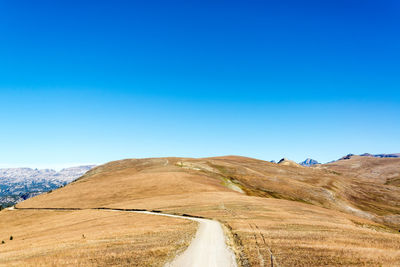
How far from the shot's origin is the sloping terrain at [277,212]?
23359 millimetres

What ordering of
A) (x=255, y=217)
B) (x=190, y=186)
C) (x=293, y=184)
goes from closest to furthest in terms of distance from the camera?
(x=255, y=217)
(x=190, y=186)
(x=293, y=184)

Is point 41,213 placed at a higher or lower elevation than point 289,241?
lower

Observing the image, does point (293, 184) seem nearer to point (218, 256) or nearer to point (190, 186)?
point (190, 186)

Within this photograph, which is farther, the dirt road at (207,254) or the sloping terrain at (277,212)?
the sloping terrain at (277,212)

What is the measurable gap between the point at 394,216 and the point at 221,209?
93320 millimetres

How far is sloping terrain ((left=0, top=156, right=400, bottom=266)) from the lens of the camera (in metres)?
23.4

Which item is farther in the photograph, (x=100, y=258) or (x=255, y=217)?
(x=255, y=217)

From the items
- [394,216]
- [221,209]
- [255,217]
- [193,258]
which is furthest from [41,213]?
[394,216]

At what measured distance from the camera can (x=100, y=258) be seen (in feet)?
79.5

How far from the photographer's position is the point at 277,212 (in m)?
52.4

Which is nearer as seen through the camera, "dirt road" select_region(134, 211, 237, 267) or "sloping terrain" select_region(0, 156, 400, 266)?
"dirt road" select_region(134, 211, 237, 267)

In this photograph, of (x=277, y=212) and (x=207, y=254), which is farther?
(x=277, y=212)

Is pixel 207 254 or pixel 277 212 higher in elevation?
pixel 207 254

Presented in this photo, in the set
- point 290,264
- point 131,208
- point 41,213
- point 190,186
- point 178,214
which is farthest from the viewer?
point 190,186
